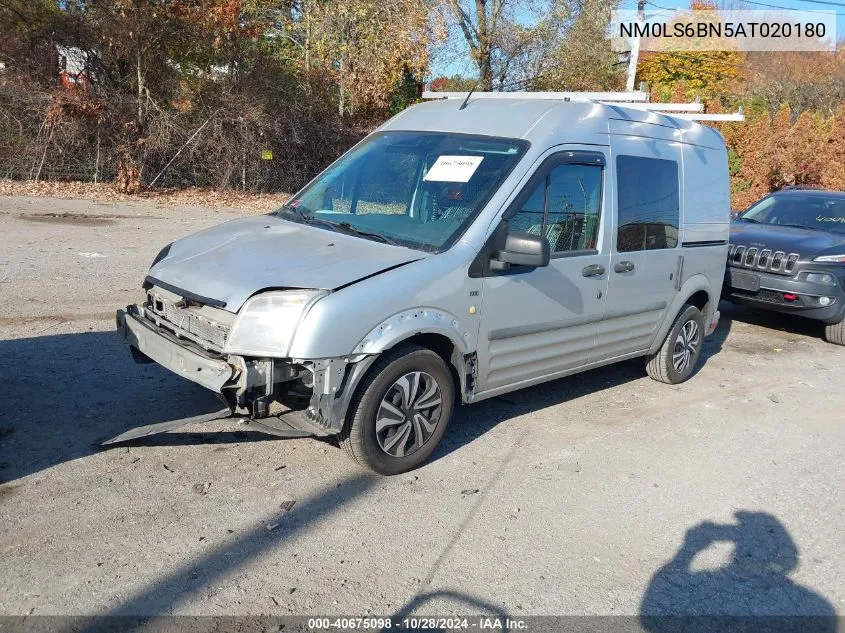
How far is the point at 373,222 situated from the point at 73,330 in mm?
3381

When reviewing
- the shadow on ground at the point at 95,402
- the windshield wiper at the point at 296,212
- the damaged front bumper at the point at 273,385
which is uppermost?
the windshield wiper at the point at 296,212

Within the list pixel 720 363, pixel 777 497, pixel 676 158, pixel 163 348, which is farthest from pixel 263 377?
pixel 720 363

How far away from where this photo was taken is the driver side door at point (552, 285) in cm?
471

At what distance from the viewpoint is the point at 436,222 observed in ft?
15.4

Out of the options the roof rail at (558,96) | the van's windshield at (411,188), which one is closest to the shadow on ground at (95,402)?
the van's windshield at (411,188)

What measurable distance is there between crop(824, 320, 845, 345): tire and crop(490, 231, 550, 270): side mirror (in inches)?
230

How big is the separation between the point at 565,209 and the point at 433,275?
1.31 m

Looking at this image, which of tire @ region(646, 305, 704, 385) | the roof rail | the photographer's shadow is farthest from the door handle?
the photographer's shadow

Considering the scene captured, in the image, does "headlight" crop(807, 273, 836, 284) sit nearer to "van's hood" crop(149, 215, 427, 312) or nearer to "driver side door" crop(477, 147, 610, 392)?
"driver side door" crop(477, 147, 610, 392)

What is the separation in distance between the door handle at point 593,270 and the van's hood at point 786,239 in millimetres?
4388

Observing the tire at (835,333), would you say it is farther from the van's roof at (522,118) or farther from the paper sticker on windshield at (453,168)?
the paper sticker on windshield at (453,168)

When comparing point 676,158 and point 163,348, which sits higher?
point 676,158

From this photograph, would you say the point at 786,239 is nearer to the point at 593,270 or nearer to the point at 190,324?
the point at 593,270

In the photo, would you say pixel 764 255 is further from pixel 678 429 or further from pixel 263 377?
pixel 263 377
